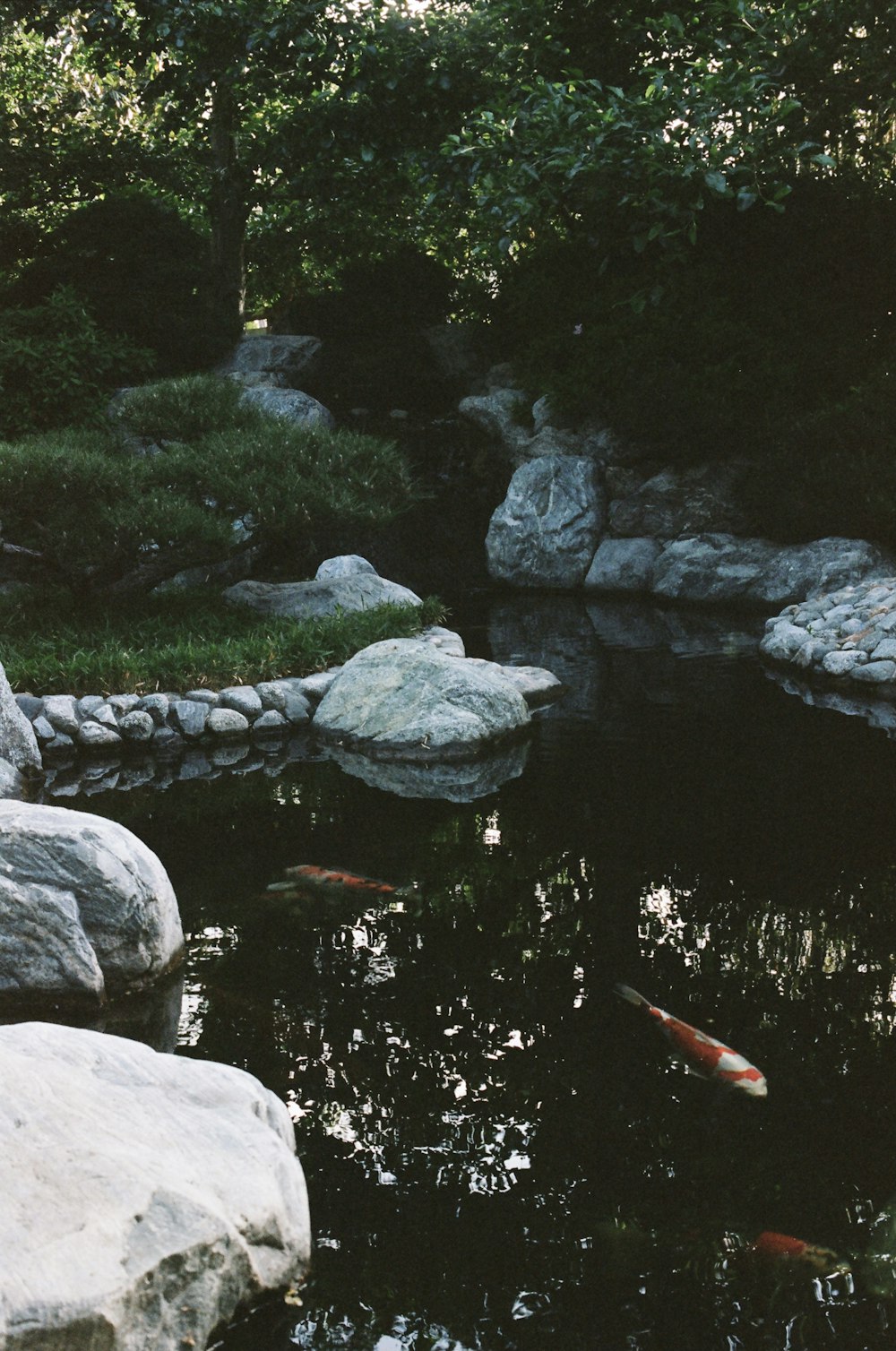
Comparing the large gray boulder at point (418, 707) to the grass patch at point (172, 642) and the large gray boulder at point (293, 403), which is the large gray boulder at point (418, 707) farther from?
the large gray boulder at point (293, 403)

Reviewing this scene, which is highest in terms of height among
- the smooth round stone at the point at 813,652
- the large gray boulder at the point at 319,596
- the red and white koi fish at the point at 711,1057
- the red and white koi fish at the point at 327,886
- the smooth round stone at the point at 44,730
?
the smooth round stone at the point at 813,652

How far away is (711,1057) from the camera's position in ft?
13.3

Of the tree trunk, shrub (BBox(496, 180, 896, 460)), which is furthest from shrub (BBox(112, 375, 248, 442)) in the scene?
the tree trunk

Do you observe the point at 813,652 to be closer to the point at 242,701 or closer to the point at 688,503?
the point at 688,503

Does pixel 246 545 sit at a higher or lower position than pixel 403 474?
lower

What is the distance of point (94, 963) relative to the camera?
4566mm

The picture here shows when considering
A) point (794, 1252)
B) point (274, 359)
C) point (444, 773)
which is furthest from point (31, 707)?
point (274, 359)

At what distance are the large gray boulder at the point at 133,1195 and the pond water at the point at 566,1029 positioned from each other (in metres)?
0.24

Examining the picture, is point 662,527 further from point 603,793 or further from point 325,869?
point 325,869

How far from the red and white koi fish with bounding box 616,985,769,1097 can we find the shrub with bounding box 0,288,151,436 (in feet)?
43.5

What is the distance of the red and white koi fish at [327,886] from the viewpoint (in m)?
5.66

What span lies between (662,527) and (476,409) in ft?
12.0

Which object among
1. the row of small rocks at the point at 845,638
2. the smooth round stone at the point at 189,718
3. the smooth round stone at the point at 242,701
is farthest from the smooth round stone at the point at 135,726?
the row of small rocks at the point at 845,638

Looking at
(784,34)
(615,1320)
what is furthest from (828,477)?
(615,1320)
